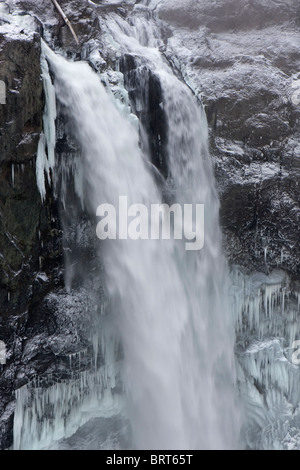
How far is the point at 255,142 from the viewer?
7395 mm

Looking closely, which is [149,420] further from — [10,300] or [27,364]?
[10,300]

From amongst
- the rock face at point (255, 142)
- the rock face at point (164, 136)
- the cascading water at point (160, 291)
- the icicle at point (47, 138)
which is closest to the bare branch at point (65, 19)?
the rock face at point (164, 136)

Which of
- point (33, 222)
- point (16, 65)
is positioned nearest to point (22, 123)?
point (16, 65)

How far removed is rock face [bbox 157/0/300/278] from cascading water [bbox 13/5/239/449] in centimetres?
54

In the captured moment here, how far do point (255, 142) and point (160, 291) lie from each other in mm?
3060

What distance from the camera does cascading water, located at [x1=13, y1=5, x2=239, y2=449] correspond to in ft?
20.3

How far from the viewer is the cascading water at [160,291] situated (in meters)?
6.18

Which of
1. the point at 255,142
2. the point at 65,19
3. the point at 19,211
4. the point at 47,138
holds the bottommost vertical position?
the point at 19,211

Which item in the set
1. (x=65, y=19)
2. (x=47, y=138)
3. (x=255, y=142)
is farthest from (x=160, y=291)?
(x=65, y=19)

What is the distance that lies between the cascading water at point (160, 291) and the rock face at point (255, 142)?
0.54 metres

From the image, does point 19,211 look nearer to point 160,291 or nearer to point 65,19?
point 160,291

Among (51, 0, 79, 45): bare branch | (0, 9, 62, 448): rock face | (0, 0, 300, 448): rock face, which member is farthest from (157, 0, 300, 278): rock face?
(0, 9, 62, 448): rock face

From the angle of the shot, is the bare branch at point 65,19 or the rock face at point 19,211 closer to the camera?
the rock face at point 19,211

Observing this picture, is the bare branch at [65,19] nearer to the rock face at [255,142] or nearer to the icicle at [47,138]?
the icicle at [47,138]
